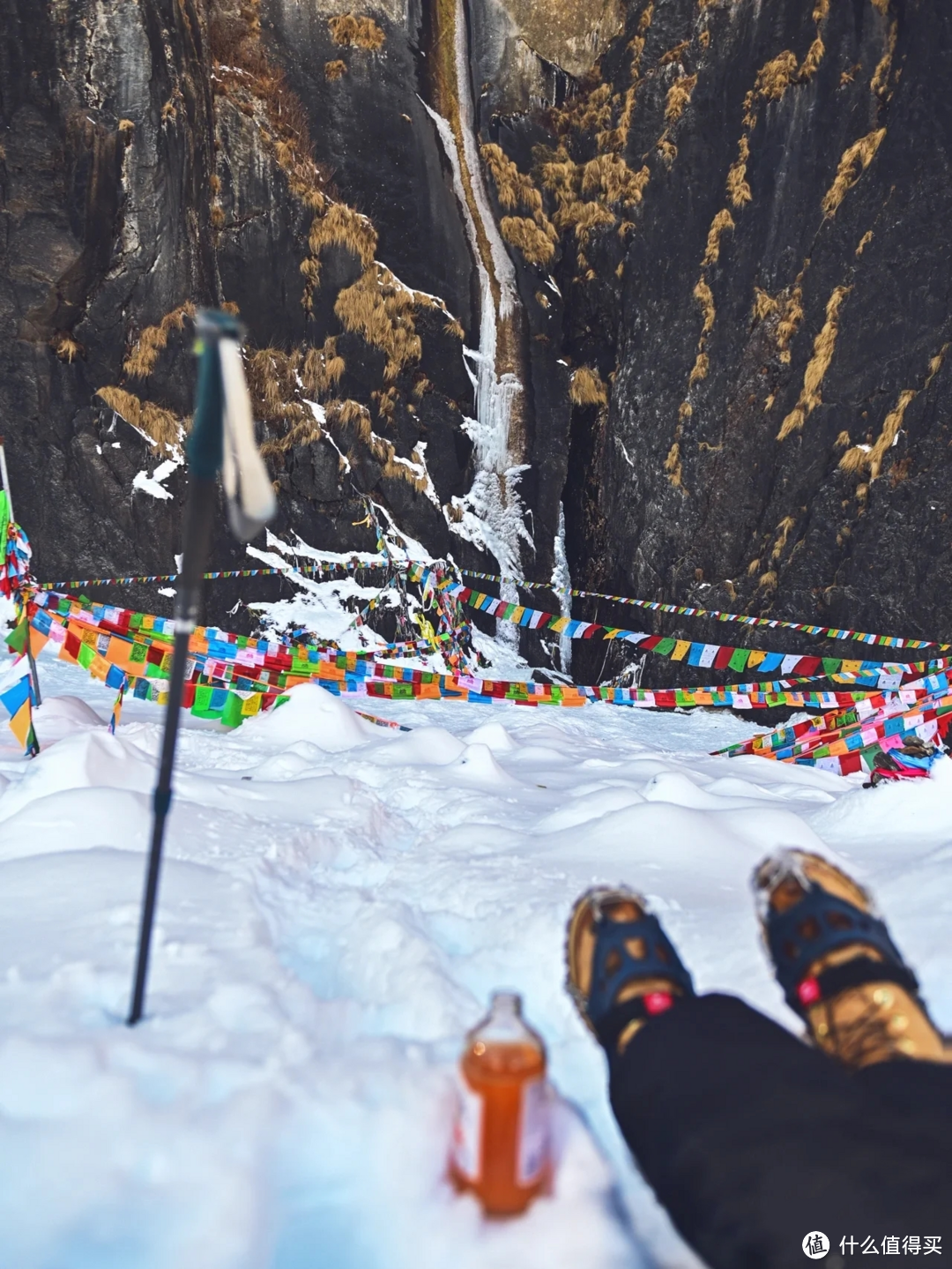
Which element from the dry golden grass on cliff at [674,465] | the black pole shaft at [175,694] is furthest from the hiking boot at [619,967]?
the dry golden grass on cliff at [674,465]

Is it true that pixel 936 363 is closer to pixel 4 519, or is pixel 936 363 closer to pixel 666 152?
pixel 666 152

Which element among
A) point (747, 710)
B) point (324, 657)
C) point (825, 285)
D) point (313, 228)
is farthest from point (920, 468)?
point (313, 228)

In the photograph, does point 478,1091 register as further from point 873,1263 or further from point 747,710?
point 747,710

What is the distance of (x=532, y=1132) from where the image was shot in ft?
4.24

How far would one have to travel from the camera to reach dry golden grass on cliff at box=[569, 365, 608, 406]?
15.7m

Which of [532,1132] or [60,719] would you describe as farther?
[60,719]

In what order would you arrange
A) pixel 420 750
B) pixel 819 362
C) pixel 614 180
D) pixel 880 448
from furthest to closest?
pixel 614 180, pixel 819 362, pixel 880 448, pixel 420 750

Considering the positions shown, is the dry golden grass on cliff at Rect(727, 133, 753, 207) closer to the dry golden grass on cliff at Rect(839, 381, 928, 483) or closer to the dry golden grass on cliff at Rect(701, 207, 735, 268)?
the dry golden grass on cliff at Rect(701, 207, 735, 268)

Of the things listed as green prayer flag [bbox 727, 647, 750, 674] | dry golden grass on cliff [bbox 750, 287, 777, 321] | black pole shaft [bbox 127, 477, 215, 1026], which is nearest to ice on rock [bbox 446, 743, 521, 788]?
black pole shaft [bbox 127, 477, 215, 1026]

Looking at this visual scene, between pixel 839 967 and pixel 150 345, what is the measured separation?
48.6ft

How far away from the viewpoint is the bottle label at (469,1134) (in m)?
1.28

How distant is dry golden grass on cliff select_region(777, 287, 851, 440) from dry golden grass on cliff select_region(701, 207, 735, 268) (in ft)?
8.72

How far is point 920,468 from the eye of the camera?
9.78 m

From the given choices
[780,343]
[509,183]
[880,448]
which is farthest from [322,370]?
[880,448]
